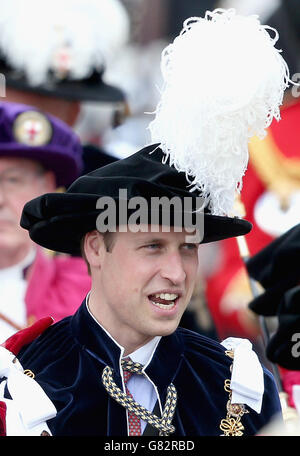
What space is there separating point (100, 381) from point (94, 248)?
1.37 feet

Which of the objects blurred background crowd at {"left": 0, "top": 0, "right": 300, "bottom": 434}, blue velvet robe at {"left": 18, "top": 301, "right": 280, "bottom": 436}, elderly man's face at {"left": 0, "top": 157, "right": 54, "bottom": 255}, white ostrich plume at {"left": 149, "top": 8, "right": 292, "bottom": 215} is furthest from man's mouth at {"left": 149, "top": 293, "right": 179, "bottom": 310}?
elderly man's face at {"left": 0, "top": 157, "right": 54, "bottom": 255}

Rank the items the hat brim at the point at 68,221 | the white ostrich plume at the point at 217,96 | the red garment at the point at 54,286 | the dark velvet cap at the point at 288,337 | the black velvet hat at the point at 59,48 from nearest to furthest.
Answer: the white ostrich plume at the point at 217,96 → the hat brim at the point at 68,221 → the dark velvet cap at the point at 288,337 → the red garment at the point at 54,286 → the black velvet hat at the point at 59,48

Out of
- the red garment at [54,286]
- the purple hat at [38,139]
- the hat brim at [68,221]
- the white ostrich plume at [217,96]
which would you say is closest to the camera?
the white ostrich plume at [217,96]

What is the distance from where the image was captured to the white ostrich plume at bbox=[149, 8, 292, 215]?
3.15 meters

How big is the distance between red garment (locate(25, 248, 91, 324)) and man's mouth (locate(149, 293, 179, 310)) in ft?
5.43

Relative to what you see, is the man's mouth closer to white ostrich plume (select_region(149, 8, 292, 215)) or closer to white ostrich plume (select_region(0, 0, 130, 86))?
white ostrich plume (select_region(149, 8, 292, 215))

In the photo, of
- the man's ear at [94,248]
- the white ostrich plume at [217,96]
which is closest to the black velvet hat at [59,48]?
the man's ear at [94,248]

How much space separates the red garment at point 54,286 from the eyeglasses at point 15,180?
33 cm

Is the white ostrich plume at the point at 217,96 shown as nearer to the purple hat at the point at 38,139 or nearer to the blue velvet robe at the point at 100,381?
the blue velvet robe at the point at 100,381

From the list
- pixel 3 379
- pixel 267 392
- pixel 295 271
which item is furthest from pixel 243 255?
pixel 3 379

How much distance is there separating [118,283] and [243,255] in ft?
3.66

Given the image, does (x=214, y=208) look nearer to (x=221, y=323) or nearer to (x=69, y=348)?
(x=69, y=348)

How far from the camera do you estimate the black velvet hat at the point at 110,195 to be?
3.20 meters

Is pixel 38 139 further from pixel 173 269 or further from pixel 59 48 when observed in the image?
pixel 173 269
